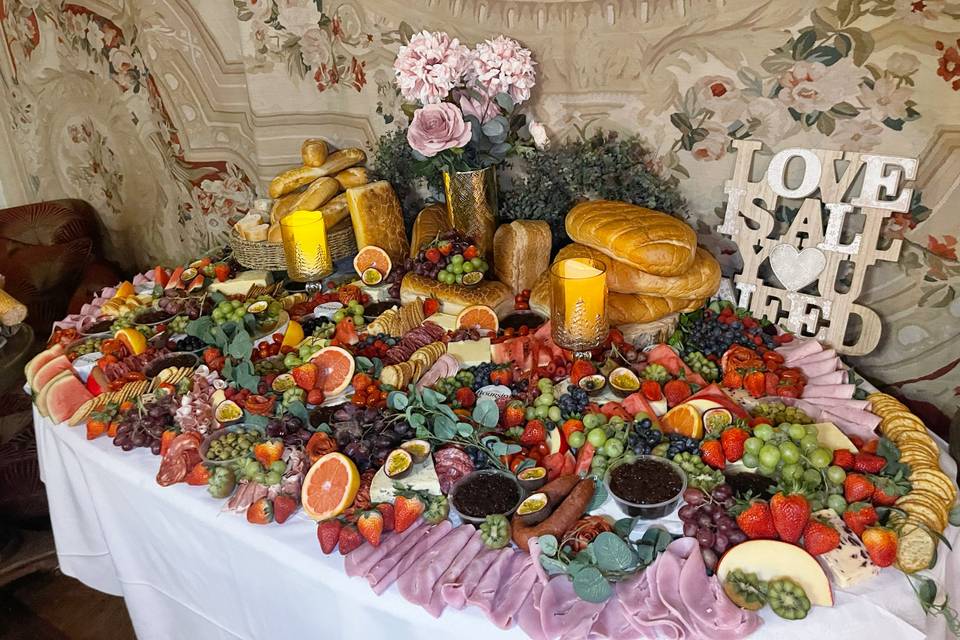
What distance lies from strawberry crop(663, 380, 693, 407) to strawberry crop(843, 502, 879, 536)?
0.46 metres

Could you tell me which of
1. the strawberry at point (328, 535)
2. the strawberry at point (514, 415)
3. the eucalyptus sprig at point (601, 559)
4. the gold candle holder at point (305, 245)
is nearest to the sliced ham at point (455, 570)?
the eucalyptus sprig at point (601, 559)

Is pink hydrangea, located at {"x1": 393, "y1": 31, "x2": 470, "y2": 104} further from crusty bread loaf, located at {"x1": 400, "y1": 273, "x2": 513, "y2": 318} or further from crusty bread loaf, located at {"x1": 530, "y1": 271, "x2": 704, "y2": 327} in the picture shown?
crusty bread loaf, located at {"x1": 530, "y1": 271, "x2": 704, "y2": 327}

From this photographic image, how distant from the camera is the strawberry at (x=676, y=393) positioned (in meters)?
1.63

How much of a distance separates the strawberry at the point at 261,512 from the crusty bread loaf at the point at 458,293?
→ 0.91 meters

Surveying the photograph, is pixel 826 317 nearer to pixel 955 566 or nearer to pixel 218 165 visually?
pixel 955 566

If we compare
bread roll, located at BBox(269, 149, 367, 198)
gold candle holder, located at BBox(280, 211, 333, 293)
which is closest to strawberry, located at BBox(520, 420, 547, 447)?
gold candle holder, located at BBox(280, 211, 333, 293)

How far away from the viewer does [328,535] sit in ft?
4.22

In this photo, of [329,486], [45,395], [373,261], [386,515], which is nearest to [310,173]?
[373,261]

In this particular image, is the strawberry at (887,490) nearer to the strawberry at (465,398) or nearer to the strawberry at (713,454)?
the strawberry at (713,454)

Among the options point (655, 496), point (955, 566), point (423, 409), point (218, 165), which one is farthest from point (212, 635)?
point (218, 165)

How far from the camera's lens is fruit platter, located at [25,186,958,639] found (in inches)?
45.5

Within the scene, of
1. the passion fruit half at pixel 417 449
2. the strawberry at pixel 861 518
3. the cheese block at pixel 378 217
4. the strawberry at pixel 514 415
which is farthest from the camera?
the cheese block at pixel 378 217

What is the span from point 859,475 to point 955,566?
22 cm

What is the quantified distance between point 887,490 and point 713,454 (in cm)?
29
